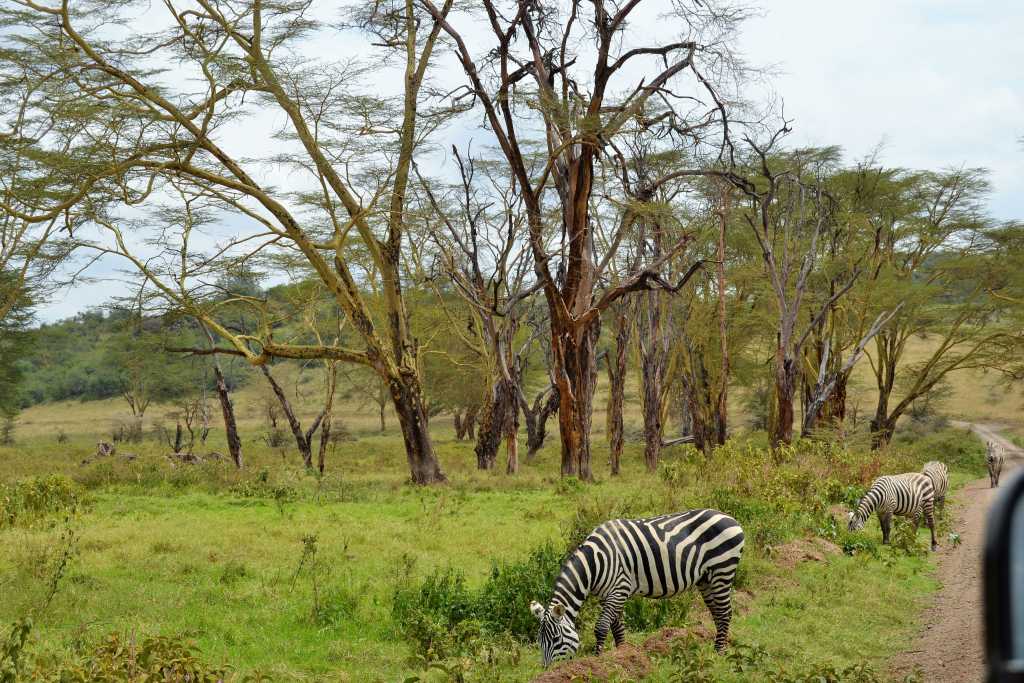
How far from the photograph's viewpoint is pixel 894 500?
11.1m

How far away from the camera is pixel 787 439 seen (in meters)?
20.4

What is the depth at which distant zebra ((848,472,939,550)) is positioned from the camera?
11047 millimetres

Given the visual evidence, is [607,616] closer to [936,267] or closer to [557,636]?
[557,636]

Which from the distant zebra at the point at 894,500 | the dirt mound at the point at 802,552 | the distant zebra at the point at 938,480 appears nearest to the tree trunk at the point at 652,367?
the distant zebra at the point at 938,480

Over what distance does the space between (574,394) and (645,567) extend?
10831 millimetres

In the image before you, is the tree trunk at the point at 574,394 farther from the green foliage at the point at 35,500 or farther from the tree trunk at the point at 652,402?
the green foliage at the point at 35,500

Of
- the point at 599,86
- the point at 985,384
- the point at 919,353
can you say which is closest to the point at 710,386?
the point at 599,86

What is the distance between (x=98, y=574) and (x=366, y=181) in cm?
1525

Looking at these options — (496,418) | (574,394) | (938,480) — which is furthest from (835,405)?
(938,480)

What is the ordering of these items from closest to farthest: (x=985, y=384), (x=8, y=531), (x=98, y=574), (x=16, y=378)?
(x=98, y=574) → (x=8, y=531) → (x=16, y=378) → (x=985, y=384)

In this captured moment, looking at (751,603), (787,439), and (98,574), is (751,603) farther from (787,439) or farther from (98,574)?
(787,439)

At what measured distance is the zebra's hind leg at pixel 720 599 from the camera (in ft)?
22.5

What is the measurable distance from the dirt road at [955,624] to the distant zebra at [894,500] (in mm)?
643

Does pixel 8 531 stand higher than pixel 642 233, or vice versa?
pixel 642 233
